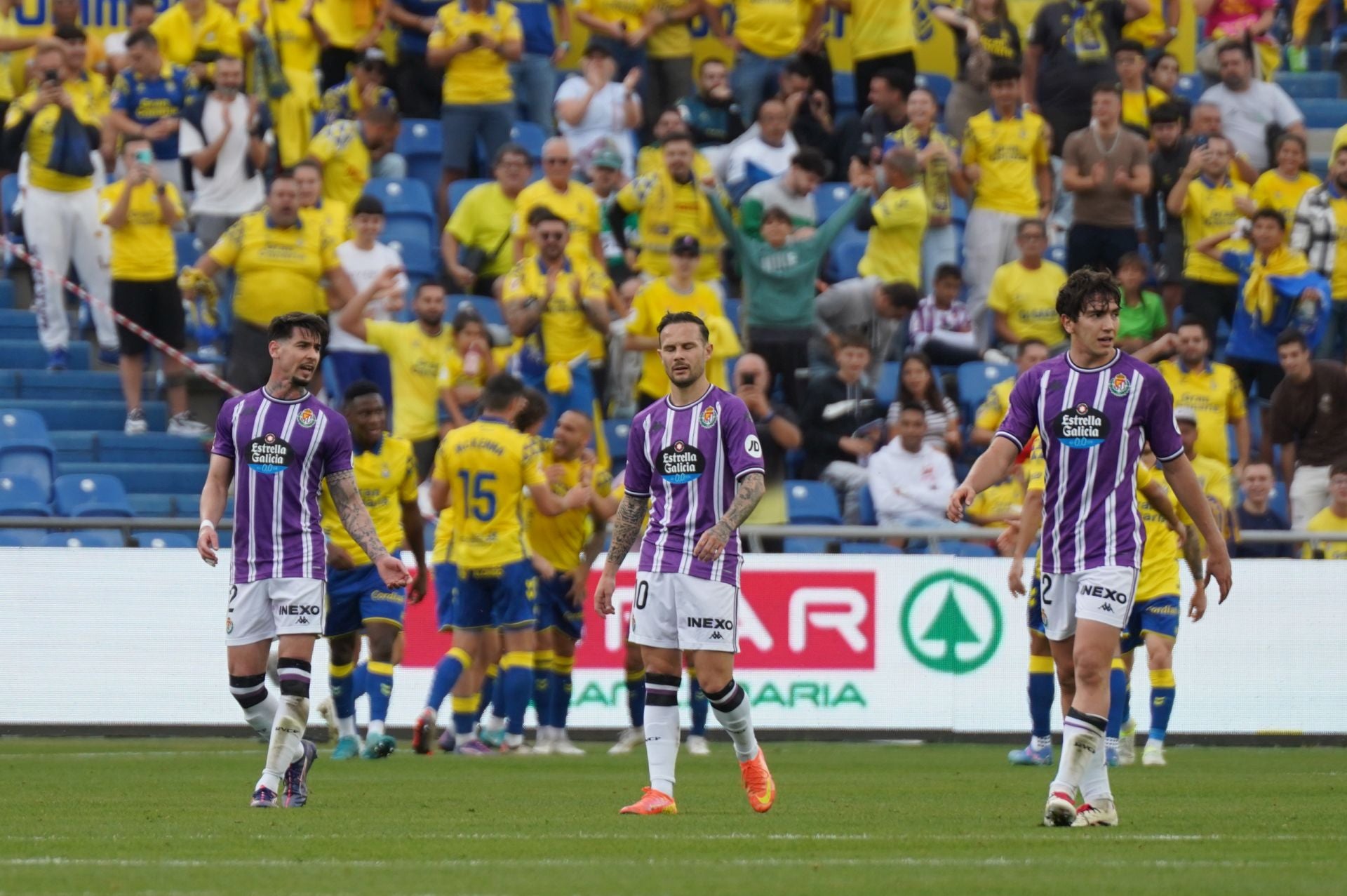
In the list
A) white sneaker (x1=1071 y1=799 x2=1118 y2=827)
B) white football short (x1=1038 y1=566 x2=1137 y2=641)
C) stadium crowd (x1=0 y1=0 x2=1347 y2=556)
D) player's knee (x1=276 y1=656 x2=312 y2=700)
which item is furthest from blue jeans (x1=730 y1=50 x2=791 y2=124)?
white sneaker (x1=1071 y1=799 x2=1118 y2=827)

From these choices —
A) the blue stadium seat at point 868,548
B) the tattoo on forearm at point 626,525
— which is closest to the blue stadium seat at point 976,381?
the blue stadium seat at point 868,548

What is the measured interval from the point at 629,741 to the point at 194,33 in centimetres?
819

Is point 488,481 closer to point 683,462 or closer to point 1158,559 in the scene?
point 1158,559

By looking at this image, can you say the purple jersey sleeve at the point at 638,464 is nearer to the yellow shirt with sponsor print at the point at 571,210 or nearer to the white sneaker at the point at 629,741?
the white sneaker at the point at 629,741

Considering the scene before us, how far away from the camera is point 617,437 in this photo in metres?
18.3

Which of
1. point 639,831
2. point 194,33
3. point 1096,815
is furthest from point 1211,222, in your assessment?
point 639,831

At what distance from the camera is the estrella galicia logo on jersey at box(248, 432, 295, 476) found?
1010cm

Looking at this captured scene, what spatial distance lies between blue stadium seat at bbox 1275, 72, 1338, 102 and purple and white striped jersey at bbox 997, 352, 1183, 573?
15937 mm

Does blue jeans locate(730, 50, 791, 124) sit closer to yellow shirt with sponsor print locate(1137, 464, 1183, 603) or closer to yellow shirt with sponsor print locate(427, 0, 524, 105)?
yellow shirt with sponsor print locate(427, 0, 524, 105)

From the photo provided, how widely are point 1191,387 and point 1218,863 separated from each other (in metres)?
10.5

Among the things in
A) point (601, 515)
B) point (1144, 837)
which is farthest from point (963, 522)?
point (1144, 837)

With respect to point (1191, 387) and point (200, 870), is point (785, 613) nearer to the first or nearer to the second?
point (1191, 387)

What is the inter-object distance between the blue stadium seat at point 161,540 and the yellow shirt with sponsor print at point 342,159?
3922mm

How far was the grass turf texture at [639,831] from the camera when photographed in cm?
727
